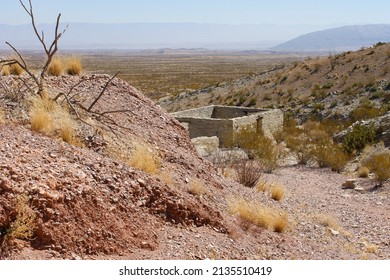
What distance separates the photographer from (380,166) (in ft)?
51.4

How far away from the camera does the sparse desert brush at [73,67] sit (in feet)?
32.9

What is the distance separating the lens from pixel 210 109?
83.0 ft

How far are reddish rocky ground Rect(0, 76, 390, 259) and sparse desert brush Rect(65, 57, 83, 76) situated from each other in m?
0.65

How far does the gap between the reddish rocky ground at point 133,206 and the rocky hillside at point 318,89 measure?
64.9 ft

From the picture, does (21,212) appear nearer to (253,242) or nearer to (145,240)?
(145,240)

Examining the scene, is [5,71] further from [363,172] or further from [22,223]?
[363,172]

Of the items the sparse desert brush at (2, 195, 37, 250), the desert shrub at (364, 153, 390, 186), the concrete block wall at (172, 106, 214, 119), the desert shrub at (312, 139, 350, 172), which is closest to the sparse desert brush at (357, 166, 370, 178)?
the desert shrub at (364, 153, 390, 186)

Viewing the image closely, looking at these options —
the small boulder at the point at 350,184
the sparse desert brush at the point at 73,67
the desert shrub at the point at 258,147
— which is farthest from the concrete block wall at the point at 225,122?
the sparse desert brush at the point at 73,67

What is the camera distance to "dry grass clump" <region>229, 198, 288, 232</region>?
25.2 ft

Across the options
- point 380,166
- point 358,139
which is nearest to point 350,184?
point 380,166

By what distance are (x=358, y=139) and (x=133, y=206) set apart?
52.0 ft

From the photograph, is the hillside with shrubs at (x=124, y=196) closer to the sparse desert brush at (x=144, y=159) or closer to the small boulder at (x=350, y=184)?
the sparse desert brush at (x=144, y=159)

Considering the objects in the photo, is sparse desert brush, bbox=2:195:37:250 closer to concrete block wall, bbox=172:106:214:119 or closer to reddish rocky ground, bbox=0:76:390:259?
reddish rocky ground, bbox=0:76:390:259

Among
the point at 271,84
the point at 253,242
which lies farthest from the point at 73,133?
the point at 271,84
